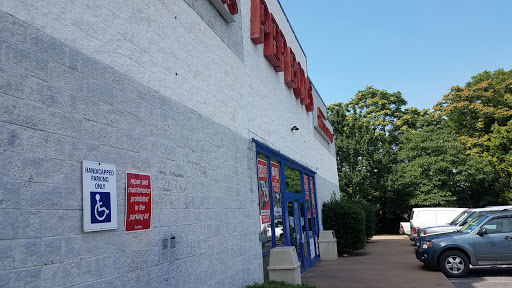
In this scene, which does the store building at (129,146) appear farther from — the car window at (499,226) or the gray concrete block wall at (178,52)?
the car window at (499,226)

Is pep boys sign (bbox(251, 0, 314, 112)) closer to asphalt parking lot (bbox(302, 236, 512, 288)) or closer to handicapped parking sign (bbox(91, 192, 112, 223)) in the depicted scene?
asphalt parking lot (bbox(302, 236, 512, 288))

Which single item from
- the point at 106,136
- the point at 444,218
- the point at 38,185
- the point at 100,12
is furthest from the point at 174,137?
the point at 444,218

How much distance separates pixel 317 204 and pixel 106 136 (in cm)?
1337

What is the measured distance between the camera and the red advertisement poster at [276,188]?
10289 mm

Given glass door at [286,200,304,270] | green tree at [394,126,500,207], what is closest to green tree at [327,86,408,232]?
green tree at [394,126,500,207]

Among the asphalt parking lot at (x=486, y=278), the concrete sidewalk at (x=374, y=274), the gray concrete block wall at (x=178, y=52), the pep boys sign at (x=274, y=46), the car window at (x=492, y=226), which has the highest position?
the pep boys sign at (x=274, y=46)

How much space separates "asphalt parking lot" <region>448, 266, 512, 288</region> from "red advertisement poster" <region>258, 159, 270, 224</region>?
5123mm

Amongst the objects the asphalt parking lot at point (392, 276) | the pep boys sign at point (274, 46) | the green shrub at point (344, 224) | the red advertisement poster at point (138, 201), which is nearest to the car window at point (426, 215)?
the green shrub at point (344, 224)

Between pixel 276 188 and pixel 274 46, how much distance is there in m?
3.84

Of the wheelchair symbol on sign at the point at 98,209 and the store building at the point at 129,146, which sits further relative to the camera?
the wheelchair symbol on sign at the point at 98,209

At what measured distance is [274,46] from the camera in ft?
35.9

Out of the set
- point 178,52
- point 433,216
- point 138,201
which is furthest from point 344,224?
point 138,201

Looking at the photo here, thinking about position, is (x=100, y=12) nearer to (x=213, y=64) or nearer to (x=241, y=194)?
(x=213, y=64)

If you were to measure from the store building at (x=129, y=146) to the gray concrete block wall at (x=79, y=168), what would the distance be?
0.01 meters
